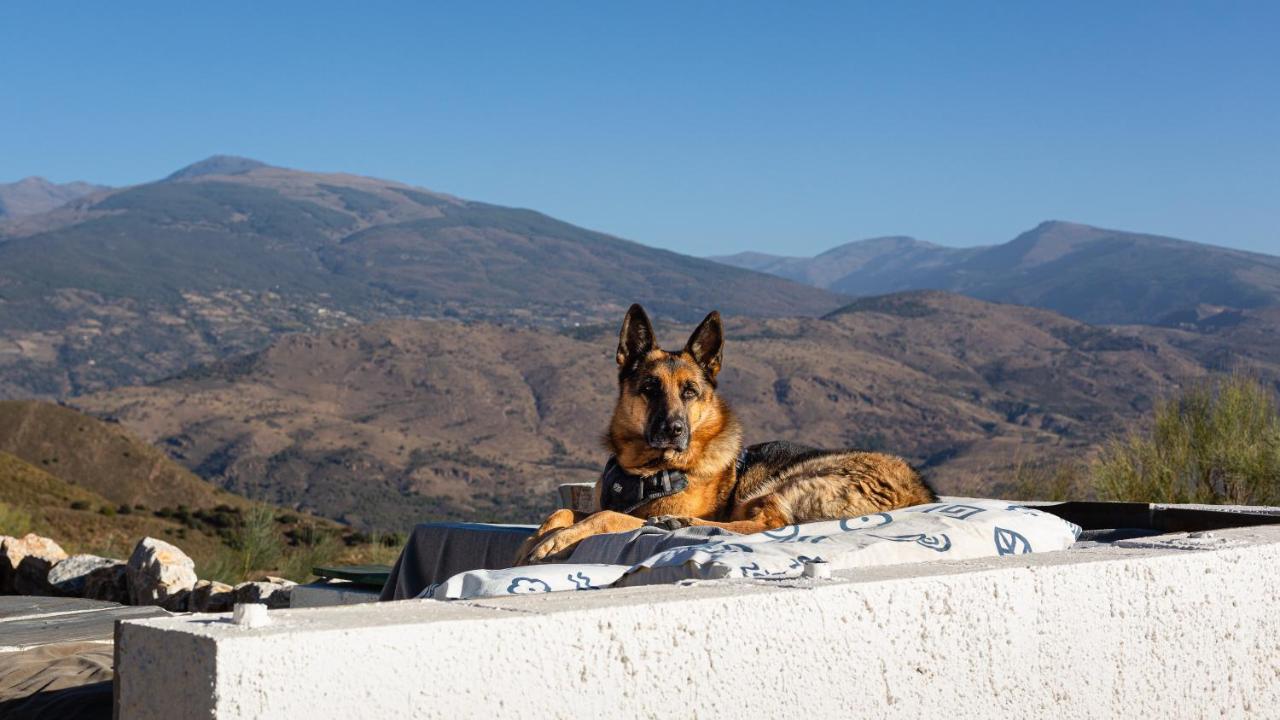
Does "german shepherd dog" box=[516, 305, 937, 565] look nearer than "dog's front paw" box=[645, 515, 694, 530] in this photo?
No

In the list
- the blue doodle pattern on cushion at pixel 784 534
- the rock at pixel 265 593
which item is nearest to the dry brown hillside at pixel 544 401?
the rock at pixel 265 593

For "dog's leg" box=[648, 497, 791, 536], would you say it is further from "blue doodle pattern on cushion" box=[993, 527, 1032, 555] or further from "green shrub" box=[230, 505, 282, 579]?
"green shrub" box=[230, 505, 282, 579]

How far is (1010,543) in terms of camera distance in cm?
420

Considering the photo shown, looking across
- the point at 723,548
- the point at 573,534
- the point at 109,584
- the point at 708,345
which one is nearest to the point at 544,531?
the point at 573,534

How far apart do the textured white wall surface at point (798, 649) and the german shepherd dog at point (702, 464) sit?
1.24 meters

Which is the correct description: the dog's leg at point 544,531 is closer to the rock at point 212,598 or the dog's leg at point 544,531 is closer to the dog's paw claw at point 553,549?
the dog's paw claw at point 553,549

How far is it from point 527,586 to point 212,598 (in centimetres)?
653

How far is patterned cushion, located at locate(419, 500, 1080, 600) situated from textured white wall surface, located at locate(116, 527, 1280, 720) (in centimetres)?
29

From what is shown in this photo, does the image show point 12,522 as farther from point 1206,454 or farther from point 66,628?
point 1206,454

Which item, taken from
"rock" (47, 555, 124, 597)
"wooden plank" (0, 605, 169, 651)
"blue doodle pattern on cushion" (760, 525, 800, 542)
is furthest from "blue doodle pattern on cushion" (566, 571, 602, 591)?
"rock" (47, 555, 124, 597)

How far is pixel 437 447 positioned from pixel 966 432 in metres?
38.2

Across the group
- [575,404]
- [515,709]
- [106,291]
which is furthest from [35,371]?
[515,709]

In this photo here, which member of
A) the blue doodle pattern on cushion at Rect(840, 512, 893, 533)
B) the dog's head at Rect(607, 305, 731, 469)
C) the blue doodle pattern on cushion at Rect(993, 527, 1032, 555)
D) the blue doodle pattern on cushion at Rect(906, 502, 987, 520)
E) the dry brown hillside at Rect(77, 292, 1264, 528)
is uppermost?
the dog's head at Rect(607, 305, 731, 469)

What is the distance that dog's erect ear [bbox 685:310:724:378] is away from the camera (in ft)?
18.2
